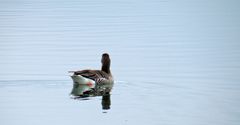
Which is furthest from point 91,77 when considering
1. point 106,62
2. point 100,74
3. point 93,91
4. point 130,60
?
point 130,60

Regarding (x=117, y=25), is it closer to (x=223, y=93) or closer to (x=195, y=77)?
(x=195, y=77)

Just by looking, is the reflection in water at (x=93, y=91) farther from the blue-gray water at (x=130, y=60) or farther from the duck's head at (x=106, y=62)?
the duck's head at (x=106, y=62)

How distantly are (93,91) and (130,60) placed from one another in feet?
15.8

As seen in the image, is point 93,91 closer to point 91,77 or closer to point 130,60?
point 91,77

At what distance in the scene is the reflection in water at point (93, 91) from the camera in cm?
1820

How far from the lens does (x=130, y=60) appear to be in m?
24.3

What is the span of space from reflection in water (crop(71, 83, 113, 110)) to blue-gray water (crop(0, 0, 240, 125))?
7.4 inches

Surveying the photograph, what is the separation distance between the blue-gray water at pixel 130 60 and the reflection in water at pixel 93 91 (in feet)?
0.61

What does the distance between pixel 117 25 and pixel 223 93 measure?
15.2 m

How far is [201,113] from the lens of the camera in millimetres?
16469

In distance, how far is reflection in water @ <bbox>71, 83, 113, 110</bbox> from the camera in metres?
18.2

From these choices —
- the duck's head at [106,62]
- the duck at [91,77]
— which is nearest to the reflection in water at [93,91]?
the duck at [91,77]

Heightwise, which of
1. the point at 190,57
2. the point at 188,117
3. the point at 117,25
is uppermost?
the point at 117,25

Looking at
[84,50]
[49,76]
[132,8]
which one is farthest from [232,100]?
[132,8]
